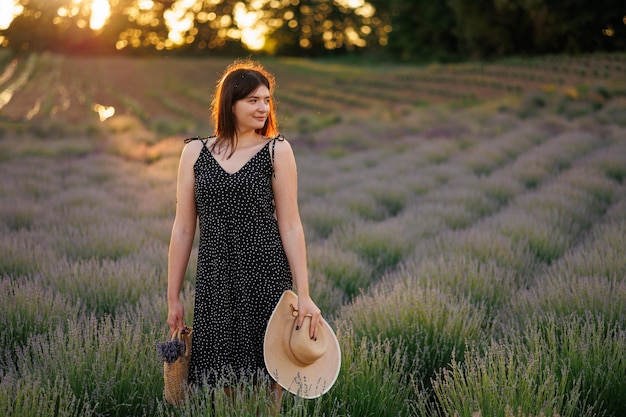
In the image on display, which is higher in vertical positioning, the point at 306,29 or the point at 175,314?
the point at 306,29

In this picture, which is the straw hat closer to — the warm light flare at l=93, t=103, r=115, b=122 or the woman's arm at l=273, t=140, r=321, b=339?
the woman's arm at l=273, t=140, r=321, b=339

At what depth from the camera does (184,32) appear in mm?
68312

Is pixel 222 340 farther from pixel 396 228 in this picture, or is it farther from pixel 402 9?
pixel 402 9

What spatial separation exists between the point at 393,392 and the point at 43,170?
8358 mm

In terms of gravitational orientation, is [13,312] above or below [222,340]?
below

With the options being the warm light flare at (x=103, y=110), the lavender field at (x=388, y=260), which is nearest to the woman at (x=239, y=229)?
the lavender field at (x=388, y=260)

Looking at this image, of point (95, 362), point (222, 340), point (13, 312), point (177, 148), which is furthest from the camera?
point (177, 148)

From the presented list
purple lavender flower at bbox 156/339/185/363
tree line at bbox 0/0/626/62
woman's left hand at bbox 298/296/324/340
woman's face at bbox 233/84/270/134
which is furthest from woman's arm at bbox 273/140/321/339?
tree line at bbox 0/0/626/62

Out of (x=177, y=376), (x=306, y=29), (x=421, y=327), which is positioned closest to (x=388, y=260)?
(x=421, y=327)

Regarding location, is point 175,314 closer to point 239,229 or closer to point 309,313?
point 239,229

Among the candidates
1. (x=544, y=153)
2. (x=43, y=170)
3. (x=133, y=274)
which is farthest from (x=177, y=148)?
(x=133, y=274)

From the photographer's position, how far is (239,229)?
236 centimetres

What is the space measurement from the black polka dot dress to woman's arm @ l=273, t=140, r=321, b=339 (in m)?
0.04

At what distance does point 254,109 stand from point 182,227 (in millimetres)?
574
